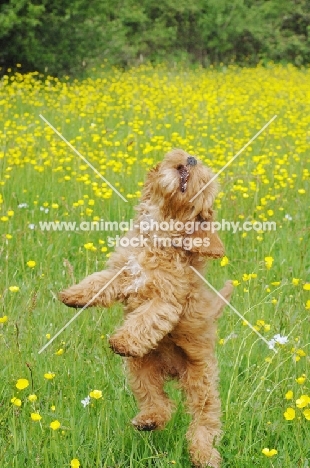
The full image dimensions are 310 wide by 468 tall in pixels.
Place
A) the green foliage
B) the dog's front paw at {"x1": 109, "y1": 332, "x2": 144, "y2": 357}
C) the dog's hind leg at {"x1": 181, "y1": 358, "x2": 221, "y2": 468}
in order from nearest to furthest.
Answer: the dog's front paw at {"x1": 109, "y1": 332, "x2": 144, "y2": 357} < the dog's hind leg at {"x1": 181, "y1": 358, "x2": 221, "y2": 468} < the green foliage

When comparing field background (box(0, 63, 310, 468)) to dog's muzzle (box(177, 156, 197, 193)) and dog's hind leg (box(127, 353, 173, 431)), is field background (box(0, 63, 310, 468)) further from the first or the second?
dog's muzzle (box(177, 156, 197, 193))

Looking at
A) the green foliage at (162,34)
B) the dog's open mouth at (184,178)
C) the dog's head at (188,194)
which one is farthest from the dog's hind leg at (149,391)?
the green foliage at (162,34)

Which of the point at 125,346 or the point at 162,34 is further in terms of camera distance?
the point at 162,34

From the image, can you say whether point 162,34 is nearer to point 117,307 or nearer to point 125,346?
point 117,307

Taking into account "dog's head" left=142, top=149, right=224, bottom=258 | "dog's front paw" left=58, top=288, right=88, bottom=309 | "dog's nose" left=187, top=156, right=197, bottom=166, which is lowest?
"dog's front paw" left=58, top=288, right=88, bottom=309

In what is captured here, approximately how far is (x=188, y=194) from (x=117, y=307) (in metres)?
1.15

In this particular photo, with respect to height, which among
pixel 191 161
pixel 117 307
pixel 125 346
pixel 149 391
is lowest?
pixel 117 307

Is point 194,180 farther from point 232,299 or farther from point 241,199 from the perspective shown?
point 241,199

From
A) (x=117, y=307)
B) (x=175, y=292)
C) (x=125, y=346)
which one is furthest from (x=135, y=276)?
(x=117, y=307)

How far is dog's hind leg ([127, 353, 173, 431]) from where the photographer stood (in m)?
2.61

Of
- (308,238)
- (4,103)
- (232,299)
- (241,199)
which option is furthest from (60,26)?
(232,299)

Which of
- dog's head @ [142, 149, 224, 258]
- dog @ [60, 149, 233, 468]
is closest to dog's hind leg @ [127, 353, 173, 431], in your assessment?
dog @ [60, 149, 233, 468]

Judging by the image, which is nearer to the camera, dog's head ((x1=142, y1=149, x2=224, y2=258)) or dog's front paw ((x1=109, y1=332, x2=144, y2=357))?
dog's front paw ((x1=109, y1=332, x2=144, y2=357))

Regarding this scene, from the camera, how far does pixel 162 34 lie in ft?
49.3
